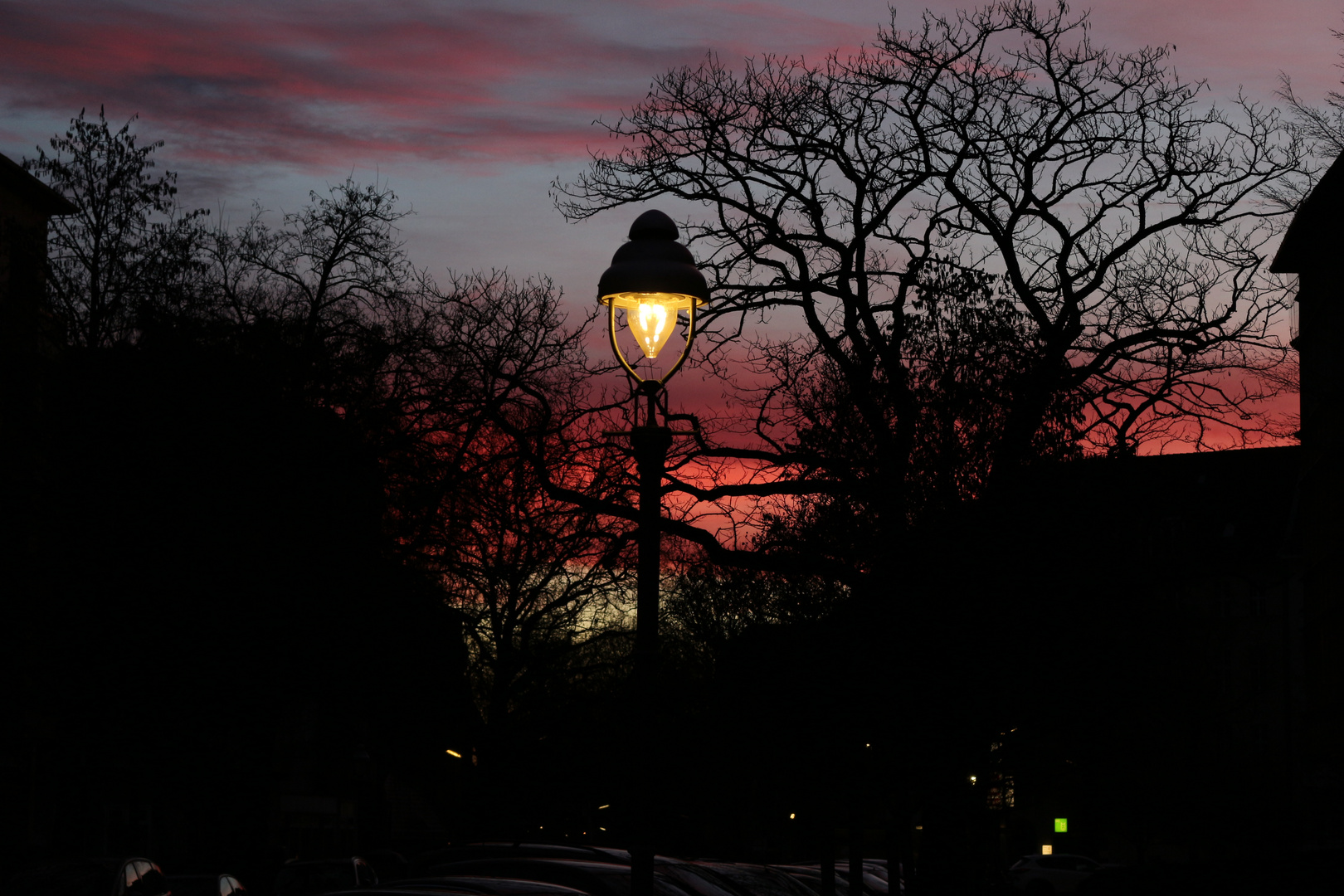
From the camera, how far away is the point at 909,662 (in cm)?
1628

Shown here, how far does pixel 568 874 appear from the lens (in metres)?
11.5

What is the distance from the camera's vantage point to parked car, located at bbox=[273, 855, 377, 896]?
950 inches

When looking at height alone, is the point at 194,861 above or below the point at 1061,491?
below

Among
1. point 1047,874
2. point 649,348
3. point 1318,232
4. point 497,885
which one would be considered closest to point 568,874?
point 497,885

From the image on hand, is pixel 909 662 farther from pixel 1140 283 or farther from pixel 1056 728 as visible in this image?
pixel 1140 283

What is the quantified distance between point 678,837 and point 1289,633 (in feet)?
208

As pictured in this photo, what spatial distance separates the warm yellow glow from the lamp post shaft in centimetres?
39

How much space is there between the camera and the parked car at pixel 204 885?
1991 centimetres

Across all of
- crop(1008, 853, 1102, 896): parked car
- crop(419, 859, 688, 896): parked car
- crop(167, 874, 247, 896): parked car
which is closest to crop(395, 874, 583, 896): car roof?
crop(419, 859, 688, 896): parked car

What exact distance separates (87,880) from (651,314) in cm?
1157

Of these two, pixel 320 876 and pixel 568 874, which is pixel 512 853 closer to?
pixel 568 874

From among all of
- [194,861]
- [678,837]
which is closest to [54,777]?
[194,861]

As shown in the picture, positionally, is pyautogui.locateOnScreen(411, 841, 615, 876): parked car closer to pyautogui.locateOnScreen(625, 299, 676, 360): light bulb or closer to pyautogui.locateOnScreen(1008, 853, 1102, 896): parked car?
pyautogui.locateOnScreen(625, 299, 676, 360): light bulb

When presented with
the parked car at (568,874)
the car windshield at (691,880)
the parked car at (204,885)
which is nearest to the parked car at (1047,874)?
the parked car at (204,885)
